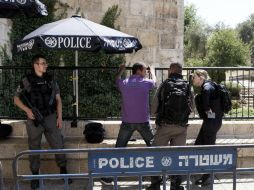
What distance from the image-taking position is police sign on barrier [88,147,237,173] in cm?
421

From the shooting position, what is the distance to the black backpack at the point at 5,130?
7562 millimetres

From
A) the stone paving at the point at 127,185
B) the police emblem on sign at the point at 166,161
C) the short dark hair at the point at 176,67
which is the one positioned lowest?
the stone paving at the point at 127,185

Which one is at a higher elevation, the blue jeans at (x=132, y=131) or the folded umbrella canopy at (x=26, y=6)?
the folded umbrella canopy at (x=26, y=6)

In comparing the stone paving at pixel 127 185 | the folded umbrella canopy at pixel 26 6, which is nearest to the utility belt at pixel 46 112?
the stone paving at pixel 127 185

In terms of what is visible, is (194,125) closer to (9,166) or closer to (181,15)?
(9,166)

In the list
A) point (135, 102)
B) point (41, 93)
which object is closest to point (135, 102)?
point (135, 102)

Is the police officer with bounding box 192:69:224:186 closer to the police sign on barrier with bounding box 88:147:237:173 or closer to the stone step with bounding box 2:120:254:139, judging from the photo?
the stone step with bounding box 2:120:254:139

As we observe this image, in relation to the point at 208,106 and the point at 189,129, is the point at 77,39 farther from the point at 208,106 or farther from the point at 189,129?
the point at 189,129

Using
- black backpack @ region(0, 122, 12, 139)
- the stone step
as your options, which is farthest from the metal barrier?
the stone step

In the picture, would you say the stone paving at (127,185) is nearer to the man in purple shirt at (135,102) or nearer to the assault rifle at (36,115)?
the man in purple shirt at (135,102)

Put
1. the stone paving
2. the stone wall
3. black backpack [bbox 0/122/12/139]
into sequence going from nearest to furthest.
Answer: the stone paving → black backpack [bbox 0/122/12/139] → the stone wall

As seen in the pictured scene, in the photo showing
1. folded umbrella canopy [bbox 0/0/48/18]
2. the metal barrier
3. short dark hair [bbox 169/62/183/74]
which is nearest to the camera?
the metal barrier

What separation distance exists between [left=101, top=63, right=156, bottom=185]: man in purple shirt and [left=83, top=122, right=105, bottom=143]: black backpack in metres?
0.68

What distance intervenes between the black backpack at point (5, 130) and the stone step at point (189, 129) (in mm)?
154
